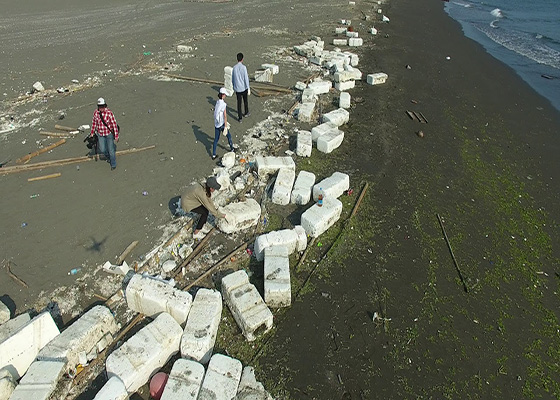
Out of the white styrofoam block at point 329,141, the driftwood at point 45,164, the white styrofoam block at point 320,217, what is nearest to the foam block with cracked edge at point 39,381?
the white styrofoam block at point 320,217

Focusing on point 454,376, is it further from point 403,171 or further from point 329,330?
point 403,171

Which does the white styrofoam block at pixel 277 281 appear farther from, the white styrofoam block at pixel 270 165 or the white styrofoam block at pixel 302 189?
the white styrofoam block at pixel 270 165

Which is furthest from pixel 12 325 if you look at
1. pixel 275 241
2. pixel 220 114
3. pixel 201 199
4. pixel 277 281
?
pixel 220 114

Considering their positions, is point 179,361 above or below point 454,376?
above

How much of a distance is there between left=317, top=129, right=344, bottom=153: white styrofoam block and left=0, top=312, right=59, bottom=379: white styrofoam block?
7.64 metres

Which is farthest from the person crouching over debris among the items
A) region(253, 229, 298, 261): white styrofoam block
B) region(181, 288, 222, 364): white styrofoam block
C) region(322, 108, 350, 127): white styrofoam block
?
region(322, 108, 350, 127): white styrofoam block

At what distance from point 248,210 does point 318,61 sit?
10.9 metres

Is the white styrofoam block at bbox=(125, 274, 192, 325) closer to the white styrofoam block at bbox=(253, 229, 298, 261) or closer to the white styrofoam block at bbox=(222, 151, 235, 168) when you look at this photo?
the white styrofoam block at bbox=(253, 229, 298, 261)

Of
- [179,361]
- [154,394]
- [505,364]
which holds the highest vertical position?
[179,361]

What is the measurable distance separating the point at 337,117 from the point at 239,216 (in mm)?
5810

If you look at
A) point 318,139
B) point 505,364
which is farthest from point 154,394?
point 318,139

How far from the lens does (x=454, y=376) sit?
5.60m

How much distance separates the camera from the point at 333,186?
28.3 ft

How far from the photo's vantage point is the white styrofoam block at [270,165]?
29.9 feet
